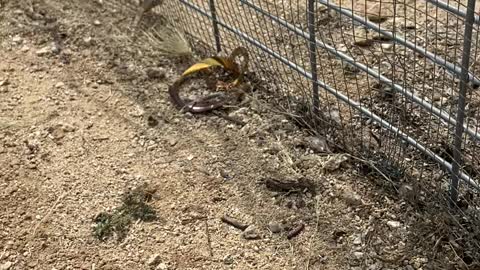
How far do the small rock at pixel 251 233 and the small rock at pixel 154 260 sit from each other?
376 mm

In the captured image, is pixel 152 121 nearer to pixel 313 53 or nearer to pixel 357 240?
pixel 313 53

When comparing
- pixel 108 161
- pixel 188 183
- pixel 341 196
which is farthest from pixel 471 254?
pixel 108 161

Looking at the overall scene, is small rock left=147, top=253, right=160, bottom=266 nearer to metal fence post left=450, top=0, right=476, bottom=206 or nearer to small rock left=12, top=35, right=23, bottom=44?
metal fence post left=450, top=0, right=476, bottom=206

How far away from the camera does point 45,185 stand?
11.9 ft

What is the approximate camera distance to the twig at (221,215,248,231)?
10.8ft

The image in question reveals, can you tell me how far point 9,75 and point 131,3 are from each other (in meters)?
0.92

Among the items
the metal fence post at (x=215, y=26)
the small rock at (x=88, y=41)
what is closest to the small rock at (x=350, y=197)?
the metal fence post at (x=215, y=26)

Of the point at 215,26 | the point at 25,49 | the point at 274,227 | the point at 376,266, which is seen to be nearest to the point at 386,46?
the point at 215,26

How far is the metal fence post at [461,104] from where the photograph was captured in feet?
8.38

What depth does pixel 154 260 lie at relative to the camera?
319 cm

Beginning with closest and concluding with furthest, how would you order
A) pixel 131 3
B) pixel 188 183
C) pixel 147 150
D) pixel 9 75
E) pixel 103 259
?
pixel 103 259
pixel 188 183
pixel 147 150
pixel 9 75
pixel 131 3

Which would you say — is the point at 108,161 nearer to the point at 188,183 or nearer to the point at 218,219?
the point at 188,183

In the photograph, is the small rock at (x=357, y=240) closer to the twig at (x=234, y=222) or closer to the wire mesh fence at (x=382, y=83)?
the wire mesh fence at (x=382, y=83)

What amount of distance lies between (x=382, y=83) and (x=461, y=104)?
0.59 meters
